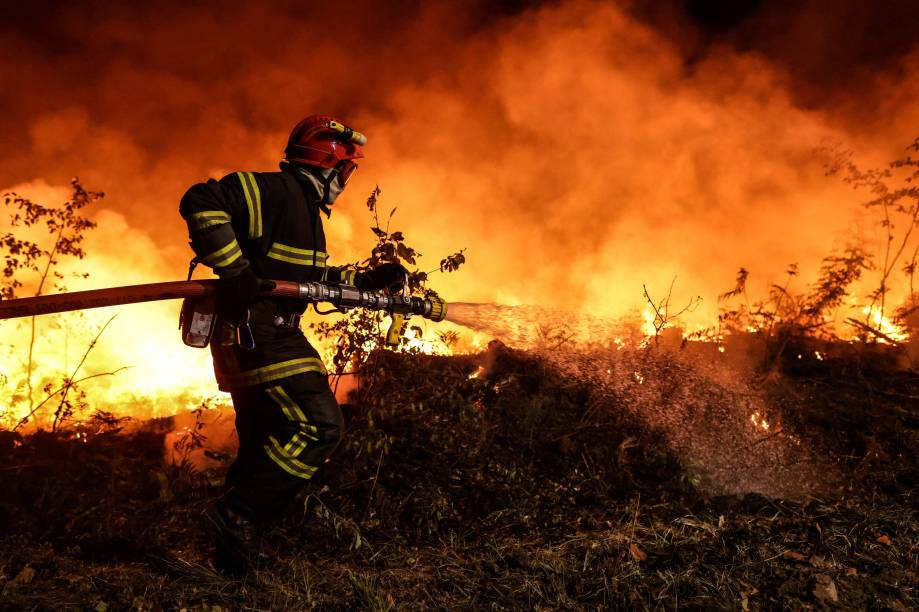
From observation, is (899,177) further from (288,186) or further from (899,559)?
(288,186)

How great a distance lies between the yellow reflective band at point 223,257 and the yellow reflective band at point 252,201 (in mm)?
228

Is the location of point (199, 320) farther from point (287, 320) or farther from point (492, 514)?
point (492, 514)

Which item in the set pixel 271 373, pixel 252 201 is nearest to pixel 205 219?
pixel 252 201

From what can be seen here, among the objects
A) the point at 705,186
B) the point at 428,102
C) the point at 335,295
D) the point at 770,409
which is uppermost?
the point at 428,102

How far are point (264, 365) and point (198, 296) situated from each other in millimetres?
492

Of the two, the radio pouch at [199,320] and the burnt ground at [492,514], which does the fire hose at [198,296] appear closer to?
the radio pouch at [199,320]

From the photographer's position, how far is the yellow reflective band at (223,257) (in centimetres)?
271

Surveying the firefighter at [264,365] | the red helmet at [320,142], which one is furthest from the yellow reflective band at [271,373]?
the red helmet at [320,142]

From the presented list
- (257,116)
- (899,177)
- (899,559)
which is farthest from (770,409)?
(257,116)

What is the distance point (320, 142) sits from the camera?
332cm

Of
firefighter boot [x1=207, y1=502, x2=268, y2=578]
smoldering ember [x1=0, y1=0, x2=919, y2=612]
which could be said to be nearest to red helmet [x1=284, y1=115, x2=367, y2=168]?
smoldering ember [x1=0, y1=0, x2=919, y2=612]

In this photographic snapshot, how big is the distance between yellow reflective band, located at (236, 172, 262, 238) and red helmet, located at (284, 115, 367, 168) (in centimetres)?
43

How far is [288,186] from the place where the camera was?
3141 millimetres

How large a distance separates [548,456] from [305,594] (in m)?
2.26
